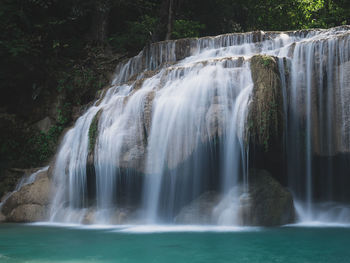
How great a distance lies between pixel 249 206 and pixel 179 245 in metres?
2.41

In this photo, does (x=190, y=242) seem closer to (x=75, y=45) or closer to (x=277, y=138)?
(x=277, y=138)

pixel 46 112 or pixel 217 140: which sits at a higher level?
pixel 46 112

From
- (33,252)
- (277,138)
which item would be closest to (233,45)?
(277,138)

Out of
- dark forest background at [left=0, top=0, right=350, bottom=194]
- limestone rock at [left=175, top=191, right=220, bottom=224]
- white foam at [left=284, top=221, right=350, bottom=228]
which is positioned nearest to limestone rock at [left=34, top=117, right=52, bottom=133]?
dark forest background at [left=0, top=0, right=350, bottom=194]

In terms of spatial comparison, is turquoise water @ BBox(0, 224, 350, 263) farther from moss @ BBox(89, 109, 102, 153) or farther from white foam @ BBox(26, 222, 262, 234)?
moss @ BBox(89, 109, 102, 153)

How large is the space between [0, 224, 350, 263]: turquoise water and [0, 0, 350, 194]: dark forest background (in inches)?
237

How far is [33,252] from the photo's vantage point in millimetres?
5973

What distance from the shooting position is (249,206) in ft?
26.8

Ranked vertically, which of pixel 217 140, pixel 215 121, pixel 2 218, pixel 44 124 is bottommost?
pixel 2 218

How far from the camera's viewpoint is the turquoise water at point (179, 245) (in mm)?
5348

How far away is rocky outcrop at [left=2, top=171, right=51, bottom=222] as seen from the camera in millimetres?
10438

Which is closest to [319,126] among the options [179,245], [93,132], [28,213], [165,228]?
[165,228]

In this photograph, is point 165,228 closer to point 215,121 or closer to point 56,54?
point 215,121

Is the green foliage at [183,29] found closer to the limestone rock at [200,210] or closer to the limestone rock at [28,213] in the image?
the limestone rock at [28,213]
